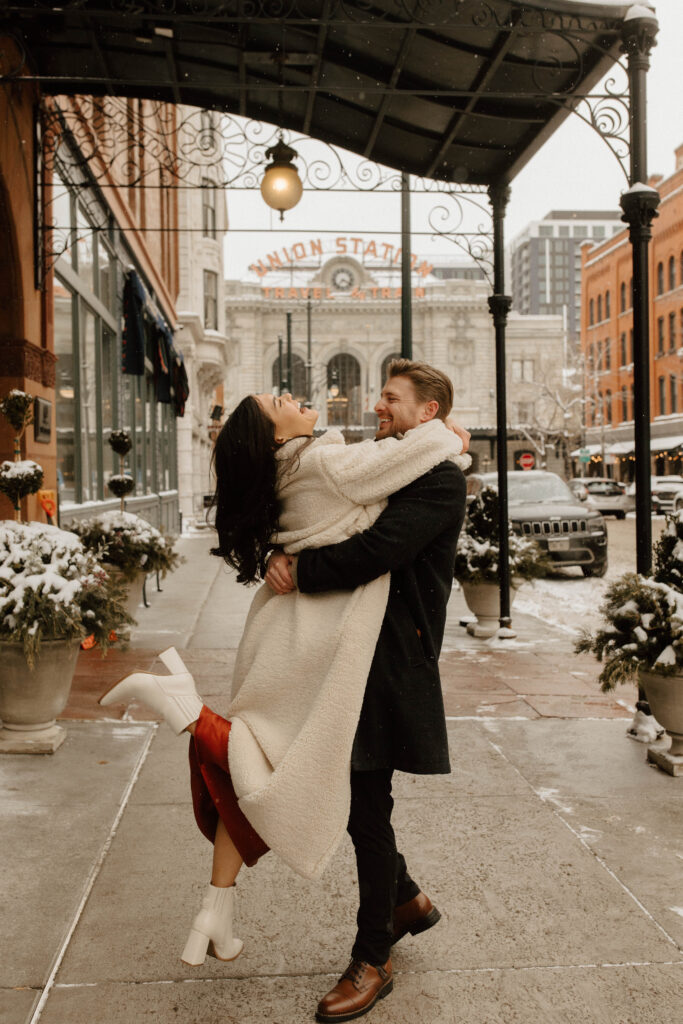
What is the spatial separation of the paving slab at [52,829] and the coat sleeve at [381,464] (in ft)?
5.94

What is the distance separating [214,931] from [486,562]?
6.84 meters

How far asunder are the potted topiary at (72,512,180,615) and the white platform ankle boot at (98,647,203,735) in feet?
20.4

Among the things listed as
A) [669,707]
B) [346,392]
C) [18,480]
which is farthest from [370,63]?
[346,392]

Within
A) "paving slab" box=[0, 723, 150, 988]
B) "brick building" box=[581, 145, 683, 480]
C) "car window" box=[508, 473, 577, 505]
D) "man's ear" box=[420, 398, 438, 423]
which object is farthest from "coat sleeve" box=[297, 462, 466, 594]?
"brick building" box=[581, 145, 683, 480]

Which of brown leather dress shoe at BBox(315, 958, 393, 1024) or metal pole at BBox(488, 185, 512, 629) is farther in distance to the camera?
metal pole at BBox(488, 185, 512, 629)

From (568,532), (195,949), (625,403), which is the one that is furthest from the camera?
(625,403)

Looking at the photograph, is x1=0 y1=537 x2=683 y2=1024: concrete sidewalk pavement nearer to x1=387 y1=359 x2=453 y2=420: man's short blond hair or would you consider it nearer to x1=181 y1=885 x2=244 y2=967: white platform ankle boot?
x1=181 y1=885 x2=244 y2=967: white platform ankle boot

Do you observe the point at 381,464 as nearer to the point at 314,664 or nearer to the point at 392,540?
the point at 392,540

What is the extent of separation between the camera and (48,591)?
5.06 meters

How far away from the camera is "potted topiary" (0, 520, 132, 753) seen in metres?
5.00

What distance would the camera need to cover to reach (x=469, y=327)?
80250 millimetres

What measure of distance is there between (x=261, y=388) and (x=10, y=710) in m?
76.5

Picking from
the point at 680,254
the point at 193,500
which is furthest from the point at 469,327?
the point at 193,500

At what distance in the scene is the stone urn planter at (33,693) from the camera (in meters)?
5.04
